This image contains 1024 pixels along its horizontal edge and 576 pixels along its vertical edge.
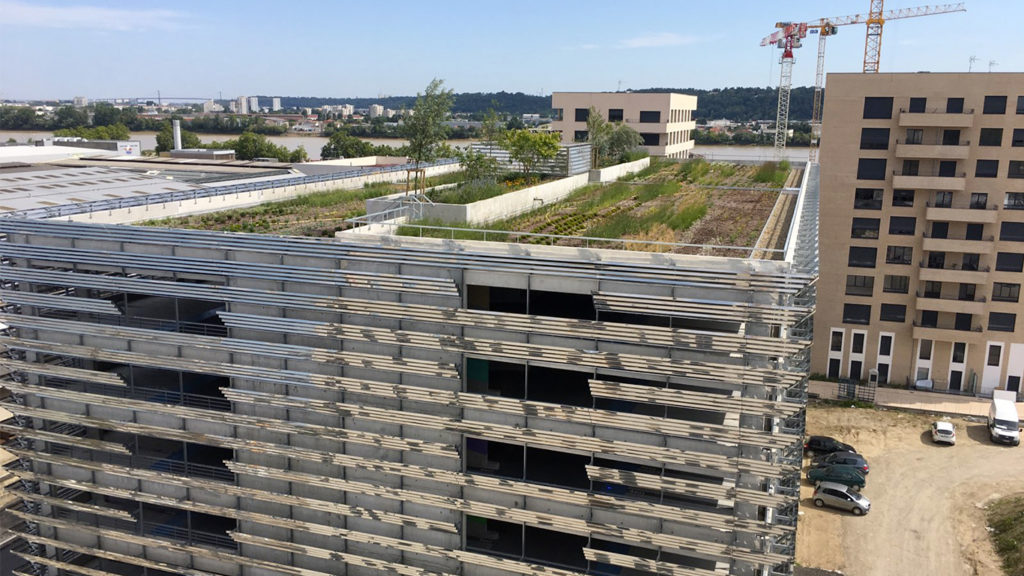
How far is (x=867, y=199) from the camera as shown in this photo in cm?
6019

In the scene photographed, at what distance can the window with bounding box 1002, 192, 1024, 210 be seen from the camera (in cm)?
5597

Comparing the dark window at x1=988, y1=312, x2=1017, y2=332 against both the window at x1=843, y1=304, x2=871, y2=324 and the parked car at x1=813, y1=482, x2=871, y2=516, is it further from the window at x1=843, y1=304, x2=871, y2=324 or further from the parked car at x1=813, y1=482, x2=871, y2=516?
the parked car at x1=813, y1=482, x2=871, y2=516

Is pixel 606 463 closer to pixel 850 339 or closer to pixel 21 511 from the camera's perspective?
pixel 21 511

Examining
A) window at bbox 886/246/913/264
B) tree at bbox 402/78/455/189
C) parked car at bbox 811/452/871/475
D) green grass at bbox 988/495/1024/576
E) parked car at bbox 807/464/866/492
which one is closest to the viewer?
tree at bbox 402/78/455/189

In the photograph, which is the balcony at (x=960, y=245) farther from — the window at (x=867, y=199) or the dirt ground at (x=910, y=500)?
the dirt ground at (x=910, y=500)

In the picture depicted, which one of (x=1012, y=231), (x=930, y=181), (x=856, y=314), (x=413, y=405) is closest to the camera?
(x=413, y=405)

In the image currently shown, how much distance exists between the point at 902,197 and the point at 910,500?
91.6ft

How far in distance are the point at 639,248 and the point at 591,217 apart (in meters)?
7.45

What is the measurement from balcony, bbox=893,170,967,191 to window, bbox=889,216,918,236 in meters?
2.70

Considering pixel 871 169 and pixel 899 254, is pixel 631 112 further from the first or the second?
pixel 899 254

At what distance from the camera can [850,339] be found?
6091 centimetres

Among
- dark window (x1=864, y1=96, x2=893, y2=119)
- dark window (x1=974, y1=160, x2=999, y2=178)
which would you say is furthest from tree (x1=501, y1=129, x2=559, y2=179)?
dark window (x1=974, y1=160, x2=999, y2=178)

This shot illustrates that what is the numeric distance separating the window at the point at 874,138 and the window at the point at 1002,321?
630 inches

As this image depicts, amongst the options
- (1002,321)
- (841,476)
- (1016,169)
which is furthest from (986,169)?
(841,476)
